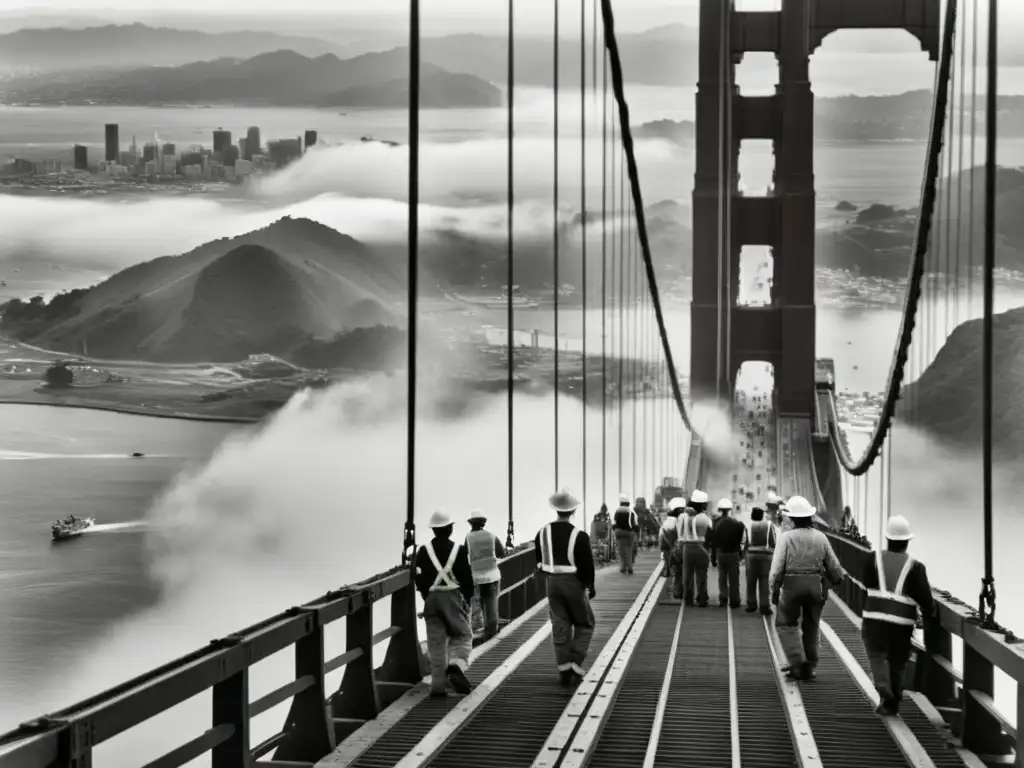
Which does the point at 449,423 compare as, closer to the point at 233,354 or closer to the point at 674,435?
the point at 233,354

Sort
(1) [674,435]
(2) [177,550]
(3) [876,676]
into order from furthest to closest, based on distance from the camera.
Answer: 1. (2) [177,550]
2. (1) [674,435]
3. (3) [876,676]

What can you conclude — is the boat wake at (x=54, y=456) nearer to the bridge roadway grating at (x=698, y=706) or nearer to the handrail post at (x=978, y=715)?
the bridge roadway grating at (x=698, y=706)

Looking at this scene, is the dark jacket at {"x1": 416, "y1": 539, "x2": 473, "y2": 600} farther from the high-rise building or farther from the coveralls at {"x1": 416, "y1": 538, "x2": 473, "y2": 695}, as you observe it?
the high-rise building

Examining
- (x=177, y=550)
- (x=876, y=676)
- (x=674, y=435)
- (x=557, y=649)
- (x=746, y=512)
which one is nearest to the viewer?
(x=876, y=676)

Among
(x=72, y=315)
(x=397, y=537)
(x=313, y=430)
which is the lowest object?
(x=397, y=537)

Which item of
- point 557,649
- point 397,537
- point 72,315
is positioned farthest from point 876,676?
point 397,537

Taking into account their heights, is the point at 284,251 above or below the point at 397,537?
above

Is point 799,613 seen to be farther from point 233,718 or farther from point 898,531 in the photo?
point 233,718
